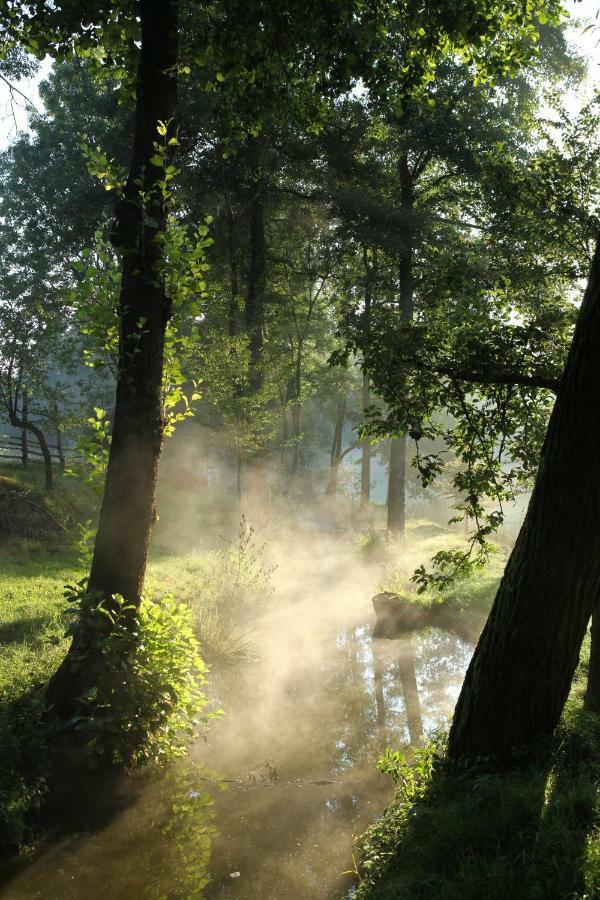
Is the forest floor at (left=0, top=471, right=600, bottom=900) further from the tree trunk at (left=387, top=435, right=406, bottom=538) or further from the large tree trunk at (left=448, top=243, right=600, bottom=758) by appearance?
the tree trunk at (left=387, top=435, right=406, bottom=538)

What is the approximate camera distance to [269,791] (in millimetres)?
5766

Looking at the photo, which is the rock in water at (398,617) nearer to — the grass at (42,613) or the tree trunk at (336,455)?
the grass at (42,613)

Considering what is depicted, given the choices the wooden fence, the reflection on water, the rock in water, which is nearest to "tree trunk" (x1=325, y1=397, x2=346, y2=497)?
the wooden fence

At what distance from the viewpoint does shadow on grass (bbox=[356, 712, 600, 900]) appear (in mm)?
3248

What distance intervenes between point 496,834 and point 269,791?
8.90 ft

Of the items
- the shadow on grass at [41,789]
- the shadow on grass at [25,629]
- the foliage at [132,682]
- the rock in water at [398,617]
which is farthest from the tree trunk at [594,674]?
the shadow on grass at [25,629]

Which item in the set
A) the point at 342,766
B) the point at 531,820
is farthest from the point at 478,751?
the point at 342,766

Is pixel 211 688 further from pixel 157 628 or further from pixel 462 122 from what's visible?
pixel 462 122

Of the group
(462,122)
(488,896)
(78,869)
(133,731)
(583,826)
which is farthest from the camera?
(462,122)

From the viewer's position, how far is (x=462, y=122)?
56.2 ft

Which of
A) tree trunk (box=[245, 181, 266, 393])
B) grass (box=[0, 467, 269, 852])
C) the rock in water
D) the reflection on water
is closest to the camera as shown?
the reflection on water

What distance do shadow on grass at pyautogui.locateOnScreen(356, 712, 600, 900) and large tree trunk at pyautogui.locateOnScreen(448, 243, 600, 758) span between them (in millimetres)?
306

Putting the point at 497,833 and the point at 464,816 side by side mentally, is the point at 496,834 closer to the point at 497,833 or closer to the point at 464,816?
the point at 497,833

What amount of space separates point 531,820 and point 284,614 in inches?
344
